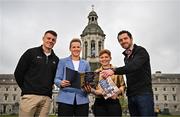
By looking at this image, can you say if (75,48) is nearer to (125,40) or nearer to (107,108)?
(125,40)

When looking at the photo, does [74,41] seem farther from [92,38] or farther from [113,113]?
[92,38]

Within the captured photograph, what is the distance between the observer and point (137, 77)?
18.1ft

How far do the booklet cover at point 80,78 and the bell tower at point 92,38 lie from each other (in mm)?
55178

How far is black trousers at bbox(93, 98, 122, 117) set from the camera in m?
5.75

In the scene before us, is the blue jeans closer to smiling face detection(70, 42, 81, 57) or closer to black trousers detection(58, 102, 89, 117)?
black trousers detection(58, 102, 89, 117)

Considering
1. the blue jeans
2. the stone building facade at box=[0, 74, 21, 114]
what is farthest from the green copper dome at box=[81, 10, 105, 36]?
the blue jeans

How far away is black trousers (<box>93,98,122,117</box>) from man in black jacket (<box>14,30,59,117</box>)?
3.31 ft

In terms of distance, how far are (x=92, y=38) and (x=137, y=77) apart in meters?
57.4

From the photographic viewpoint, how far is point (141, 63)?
523 centimetres

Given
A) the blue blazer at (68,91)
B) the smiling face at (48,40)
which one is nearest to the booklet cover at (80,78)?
the blue blazer at (68,91)

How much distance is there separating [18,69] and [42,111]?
0.98m

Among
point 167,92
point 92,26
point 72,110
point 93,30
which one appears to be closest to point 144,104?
point 72,110

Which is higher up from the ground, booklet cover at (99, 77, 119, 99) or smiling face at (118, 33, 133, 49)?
smiling face at (118, 33, 133, 49)

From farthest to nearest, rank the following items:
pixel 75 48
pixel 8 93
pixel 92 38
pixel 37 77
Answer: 1. pixel 8 93
2. pixel 92 38
3. pixel 75 48
4. pixel 37 77
